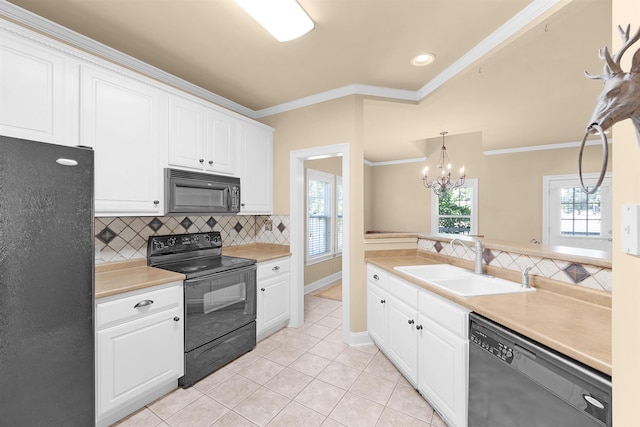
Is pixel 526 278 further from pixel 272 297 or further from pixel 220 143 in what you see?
pixel 220 143

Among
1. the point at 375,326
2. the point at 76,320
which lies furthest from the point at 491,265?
the point at 76,320

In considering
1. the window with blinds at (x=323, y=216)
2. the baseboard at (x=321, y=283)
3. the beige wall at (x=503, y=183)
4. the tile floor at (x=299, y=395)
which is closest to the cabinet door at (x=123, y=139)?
the tile floor at (x=299, y=395)

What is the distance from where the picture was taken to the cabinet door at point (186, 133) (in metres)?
2.34

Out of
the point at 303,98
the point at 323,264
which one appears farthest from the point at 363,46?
the point at 323,264

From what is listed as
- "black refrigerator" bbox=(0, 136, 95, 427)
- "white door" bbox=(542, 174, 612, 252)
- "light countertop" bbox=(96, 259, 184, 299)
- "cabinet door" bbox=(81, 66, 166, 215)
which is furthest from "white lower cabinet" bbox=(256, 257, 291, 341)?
"white door" bbox=(542, 174, 612, 252)

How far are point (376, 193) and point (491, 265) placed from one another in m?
5.19

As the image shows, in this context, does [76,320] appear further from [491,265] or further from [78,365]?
[491,265]

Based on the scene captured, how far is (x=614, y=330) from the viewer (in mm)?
831

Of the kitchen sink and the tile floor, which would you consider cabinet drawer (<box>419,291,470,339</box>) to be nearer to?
the kitchen sink

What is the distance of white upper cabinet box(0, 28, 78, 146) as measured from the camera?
149cm

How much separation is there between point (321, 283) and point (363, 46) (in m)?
3.87

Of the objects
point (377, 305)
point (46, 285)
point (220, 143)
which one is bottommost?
point (377, 305)

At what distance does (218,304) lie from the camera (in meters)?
2.34

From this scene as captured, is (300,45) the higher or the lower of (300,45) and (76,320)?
the higher
